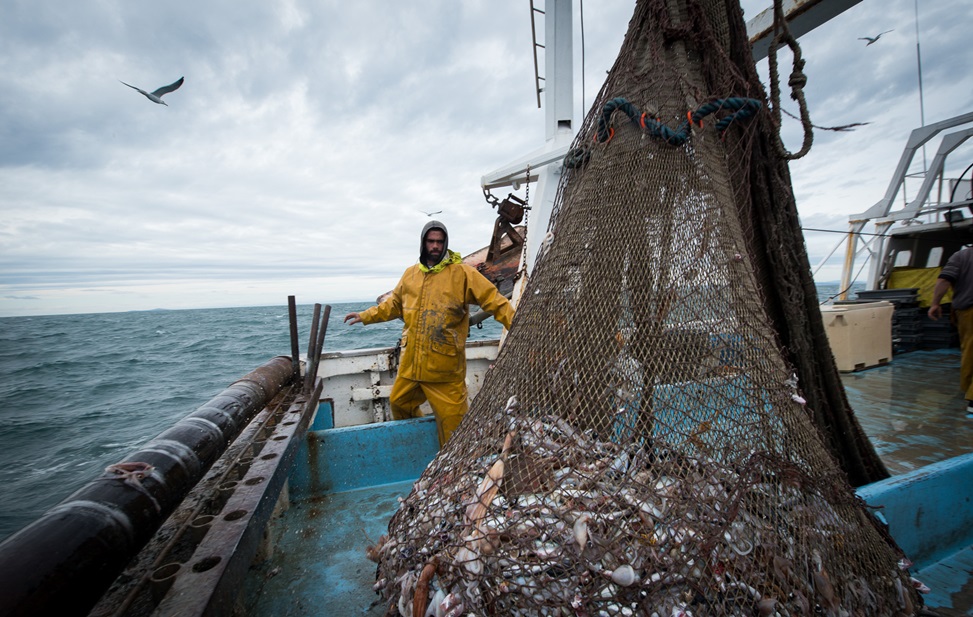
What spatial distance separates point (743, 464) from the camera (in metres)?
1.34

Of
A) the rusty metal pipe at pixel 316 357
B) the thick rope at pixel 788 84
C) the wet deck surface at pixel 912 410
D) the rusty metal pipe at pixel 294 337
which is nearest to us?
the thick rope at pixel 788 84

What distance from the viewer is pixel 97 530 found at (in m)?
1.30

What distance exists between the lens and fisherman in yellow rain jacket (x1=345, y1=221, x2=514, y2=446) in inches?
135

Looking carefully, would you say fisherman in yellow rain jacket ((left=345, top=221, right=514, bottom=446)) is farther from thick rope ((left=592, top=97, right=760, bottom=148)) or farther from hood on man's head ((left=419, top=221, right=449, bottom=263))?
thick rope ((left=592, top=97, right=760, bottom=148))

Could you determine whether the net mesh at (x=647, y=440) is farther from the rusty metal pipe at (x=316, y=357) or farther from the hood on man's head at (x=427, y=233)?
the rusty metal pipe at (x=316, y=357)

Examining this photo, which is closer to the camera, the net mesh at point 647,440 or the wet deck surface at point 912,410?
the net mesh at point 647,440

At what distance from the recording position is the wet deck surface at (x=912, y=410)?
3.63 m

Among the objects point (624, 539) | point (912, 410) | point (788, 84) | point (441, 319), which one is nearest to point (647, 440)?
point (624, 539)

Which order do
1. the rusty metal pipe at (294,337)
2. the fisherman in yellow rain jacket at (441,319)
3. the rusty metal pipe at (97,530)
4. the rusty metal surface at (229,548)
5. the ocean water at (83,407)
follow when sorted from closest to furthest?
the rusty metal pipe at (97,530), the rusty metal surface at (229,548), the fisherman in yellow rain jacket at (441,319), the rusty metal pipe at (294,337), the ocean water at (83,407)

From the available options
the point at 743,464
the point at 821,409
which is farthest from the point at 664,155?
the point at 821,409

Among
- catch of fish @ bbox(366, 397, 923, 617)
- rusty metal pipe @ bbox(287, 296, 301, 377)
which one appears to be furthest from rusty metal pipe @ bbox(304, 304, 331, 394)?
catch of fish @ bbox(366, 397, 923, 617)

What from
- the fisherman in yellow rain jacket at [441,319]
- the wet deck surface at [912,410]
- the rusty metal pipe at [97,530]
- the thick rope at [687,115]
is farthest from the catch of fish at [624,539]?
the wet deck surface at [912,410]

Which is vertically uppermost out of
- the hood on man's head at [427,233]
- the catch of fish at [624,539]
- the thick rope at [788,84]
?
the thick rope at [788,84]

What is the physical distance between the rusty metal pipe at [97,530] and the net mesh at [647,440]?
33.6 inches
